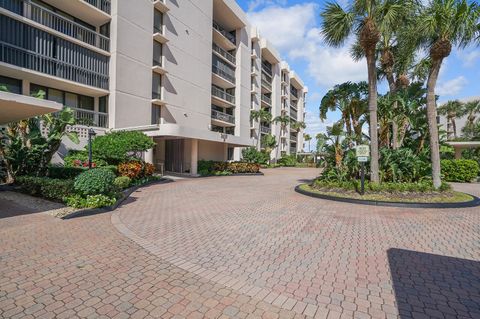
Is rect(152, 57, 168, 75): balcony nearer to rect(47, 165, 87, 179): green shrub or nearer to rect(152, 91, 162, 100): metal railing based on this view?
rect(152, 91, 162, 100): metal railing

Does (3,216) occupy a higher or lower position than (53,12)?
lower

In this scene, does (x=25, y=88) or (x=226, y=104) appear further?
(x=226, y=104)

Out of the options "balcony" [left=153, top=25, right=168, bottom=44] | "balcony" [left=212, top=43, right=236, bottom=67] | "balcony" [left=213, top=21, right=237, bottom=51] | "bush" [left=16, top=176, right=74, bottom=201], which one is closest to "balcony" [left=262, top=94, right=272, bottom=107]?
"balcony" [left=212, top=43, right=236, bottom=67]

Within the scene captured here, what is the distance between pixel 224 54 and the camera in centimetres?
3181

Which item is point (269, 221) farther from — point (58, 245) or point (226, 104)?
point (226, 104)

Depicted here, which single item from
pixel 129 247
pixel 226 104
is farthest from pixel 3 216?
pixel 226 104

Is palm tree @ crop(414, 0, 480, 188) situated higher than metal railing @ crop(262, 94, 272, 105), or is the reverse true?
metal railing @ crop(262, 94, 272, 105)

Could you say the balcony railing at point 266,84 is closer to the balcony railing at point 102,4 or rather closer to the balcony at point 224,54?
the balcony at point 224,54

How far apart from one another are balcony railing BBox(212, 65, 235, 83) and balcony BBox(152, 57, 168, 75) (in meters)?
8.85

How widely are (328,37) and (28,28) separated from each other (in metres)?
16.5

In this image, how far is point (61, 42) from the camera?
15.5 metres

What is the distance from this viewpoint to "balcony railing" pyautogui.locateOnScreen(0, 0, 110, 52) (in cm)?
1405

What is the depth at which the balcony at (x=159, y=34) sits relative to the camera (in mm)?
20475

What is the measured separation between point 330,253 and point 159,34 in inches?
835
